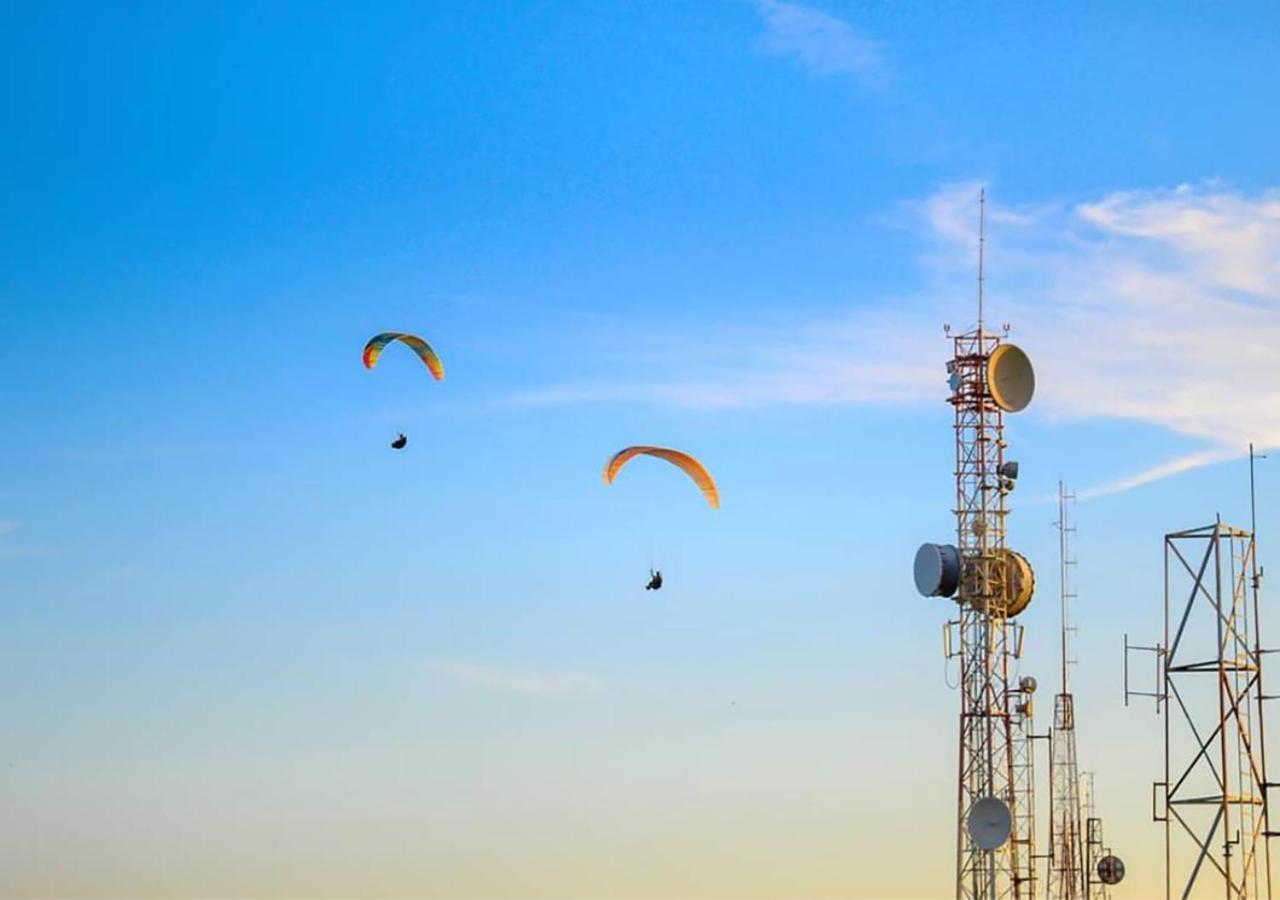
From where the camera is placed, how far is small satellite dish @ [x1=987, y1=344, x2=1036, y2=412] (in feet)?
226

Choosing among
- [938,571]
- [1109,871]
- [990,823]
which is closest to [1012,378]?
[938,571]

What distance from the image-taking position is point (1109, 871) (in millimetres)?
80812

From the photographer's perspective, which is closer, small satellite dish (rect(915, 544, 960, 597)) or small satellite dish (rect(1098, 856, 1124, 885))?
small satellite dish (rect(915, 544, 960, 597))

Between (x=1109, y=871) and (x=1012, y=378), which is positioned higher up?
(x=1012, y=378)

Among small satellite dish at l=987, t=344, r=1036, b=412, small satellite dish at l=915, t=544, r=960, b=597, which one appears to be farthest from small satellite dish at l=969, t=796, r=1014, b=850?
small satellite dish at l=987, t=344, r=1036, b=412

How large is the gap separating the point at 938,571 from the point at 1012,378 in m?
6.33

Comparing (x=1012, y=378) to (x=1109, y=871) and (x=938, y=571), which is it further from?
(x=1109, y=871)

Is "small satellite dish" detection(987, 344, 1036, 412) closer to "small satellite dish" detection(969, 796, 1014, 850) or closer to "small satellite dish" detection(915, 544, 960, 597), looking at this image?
"small satellite dish" detection(915, 544, 960, 597)

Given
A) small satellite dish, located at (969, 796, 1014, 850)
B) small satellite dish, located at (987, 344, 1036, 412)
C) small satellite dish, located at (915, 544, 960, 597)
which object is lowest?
small satellite dish, located at (969, 796, 1014, 850)

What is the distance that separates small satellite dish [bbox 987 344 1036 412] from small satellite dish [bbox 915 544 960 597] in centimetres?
477

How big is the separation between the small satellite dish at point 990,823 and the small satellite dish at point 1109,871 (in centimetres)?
1597

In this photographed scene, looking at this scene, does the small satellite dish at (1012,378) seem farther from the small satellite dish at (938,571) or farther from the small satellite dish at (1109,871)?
the small satellite dish at (1109,871)

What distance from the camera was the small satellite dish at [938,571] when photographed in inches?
2699

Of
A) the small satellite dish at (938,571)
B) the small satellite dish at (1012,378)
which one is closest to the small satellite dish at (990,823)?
the small satellite dish at (938,571)
